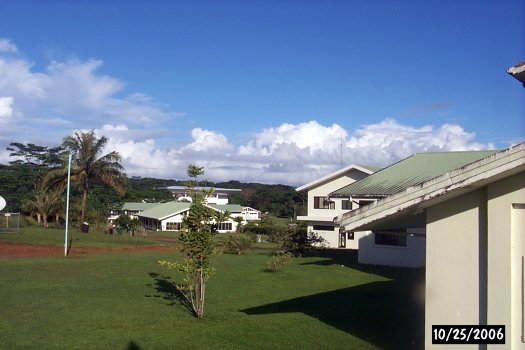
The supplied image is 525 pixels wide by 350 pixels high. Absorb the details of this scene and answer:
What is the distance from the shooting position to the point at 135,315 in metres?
12.0

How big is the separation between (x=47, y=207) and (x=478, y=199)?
165 feet

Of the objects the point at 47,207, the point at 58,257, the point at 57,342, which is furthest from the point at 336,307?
the point at 47,207

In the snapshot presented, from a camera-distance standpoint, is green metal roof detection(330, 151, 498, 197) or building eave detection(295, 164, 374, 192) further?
building eave detection(295, 164, 374, 192)

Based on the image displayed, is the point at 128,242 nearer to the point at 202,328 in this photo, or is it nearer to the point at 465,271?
the point at 202,328

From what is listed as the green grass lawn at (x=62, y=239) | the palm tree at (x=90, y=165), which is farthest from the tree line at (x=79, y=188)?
the green grass lawn at (x=62, y=239)

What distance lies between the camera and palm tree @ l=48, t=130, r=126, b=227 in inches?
1715

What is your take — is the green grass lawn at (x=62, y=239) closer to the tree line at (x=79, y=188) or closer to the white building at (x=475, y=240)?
the tree line at (x=79, y=188)

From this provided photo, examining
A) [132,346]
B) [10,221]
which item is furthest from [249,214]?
[132,346]

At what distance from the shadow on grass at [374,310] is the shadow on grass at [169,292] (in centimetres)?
195

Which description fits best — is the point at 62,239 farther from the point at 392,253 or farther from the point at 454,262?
the point at 454,262

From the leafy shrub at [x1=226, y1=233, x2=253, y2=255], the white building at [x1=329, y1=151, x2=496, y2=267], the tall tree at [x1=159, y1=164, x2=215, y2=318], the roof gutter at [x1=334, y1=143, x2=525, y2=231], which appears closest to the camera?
the roof gutter at [x1=334, y1=143, x2=525, y2=231]

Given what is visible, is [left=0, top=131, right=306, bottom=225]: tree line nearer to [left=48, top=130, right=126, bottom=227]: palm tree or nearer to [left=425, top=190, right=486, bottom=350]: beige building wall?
[left=48, top=130, right=126, bottom=227]: palm tree

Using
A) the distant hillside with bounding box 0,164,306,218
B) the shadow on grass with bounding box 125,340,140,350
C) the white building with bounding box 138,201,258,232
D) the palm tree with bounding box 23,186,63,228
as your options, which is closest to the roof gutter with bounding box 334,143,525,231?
the shadow on grass with bounding box 125,340,140,350

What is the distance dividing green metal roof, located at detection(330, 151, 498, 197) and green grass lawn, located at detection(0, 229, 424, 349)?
344 centimetres
